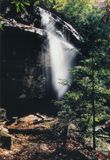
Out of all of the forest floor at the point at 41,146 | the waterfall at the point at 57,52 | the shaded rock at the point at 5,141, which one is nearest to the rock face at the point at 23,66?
the waterfall at the point at 57,52

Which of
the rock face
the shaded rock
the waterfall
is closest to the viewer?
the shaded rock

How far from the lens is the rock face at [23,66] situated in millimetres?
17172

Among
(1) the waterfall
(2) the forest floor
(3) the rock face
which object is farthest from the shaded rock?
(1) the waterfall

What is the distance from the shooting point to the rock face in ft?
56.3

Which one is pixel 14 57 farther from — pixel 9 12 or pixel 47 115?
pixel 47 115

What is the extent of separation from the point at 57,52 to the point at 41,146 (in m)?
8.65

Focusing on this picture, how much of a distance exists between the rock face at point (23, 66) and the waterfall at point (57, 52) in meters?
0.47

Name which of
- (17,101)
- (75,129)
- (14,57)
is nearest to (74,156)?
(75,129)

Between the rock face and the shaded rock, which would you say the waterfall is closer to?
the rock face

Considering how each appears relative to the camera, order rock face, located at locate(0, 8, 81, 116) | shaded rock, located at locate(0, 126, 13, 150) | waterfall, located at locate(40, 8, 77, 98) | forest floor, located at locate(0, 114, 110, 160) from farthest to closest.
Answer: waterfall, located at locate(40, 8, 77, 98) → rock face, located at locate(0, 8, 81, 116) → shaded rock, located at locate(0, 126, 13, 150) → forest floor, located at locate(0, 114, 110, 160)

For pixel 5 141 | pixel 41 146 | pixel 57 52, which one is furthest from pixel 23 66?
pixel 5 141

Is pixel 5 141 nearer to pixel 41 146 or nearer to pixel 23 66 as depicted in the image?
pixel 41 146

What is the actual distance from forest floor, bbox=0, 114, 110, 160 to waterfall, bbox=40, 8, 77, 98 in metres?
5.30

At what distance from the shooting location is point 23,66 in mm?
17781
